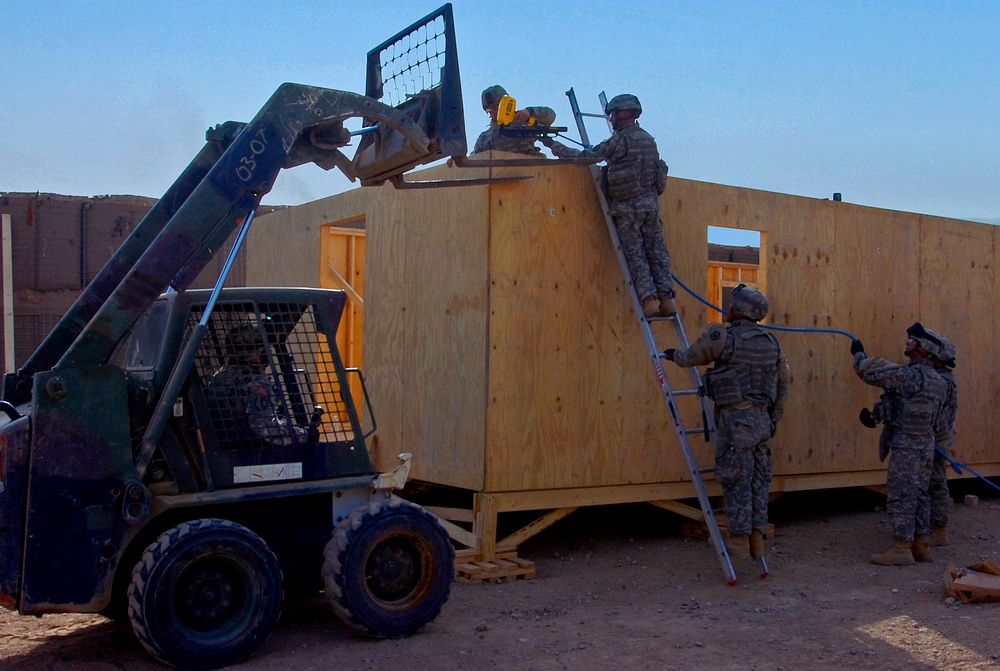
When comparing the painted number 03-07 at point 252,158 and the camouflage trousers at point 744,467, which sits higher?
the painted number 03-07 at point 252,158

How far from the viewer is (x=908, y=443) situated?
7625 mm

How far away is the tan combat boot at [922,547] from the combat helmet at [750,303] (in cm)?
239

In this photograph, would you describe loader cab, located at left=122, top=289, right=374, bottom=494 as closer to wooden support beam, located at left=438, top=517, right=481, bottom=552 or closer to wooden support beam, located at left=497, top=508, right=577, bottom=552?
wooden support beam, located at left=438, top=517, right=481, bottom=552

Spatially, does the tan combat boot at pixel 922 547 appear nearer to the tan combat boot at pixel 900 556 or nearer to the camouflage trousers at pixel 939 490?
the tan combat boot at pixel 900 556

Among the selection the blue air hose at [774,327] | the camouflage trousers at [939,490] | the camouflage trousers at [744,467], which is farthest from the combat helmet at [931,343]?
the camouflage trousers at [744,467]

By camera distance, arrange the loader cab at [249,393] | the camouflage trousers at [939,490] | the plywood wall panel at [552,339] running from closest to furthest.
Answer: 1. the loader cab at [249,393]
2. the plywood wall panel at [552,339]
3. the camouflage trousers at [939,490]

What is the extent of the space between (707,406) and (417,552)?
9.81 ft

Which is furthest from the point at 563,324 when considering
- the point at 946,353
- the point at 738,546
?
the point at 946,353

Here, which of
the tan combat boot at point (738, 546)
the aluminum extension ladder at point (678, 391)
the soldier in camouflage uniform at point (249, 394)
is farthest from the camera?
the tan combat boot at point (738, 546)

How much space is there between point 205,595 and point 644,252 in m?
4.22

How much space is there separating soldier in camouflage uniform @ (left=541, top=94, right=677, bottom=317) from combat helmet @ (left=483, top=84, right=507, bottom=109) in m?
1.48

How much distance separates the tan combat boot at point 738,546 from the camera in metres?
6.95

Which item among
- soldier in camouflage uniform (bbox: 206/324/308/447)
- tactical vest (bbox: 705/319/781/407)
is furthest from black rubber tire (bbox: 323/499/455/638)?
tactical vest (bbox: 705/319/781/407)

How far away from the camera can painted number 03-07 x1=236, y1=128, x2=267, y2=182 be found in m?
4.81
